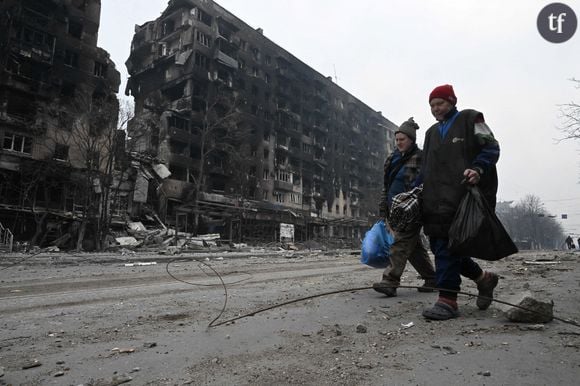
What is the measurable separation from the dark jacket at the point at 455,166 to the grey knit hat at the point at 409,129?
92cm

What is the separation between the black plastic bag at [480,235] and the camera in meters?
2.62

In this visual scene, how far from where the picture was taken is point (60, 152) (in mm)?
29844

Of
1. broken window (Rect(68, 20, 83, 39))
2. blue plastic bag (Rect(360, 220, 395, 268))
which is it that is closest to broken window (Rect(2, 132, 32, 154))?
broken window (Rect(68, 20, 83, 39))

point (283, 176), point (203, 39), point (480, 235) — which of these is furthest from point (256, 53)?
point (480, 235)

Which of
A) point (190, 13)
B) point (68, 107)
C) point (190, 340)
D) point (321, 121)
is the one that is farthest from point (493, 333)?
point (321, 121)

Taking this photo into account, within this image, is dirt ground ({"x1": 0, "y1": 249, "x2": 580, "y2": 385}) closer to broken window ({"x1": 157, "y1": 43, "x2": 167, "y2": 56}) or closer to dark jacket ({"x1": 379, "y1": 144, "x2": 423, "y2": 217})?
dark jacket ({"x1": 379, "y1": 144, "x2": 423, "y2": 217})

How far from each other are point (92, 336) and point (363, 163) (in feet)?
232

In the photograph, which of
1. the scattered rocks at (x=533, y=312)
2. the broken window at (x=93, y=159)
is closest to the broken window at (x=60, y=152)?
the broken window at (x=93, y=159)

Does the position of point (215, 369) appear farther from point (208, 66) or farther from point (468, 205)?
point (208, 66)

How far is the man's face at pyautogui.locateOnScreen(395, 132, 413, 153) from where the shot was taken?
4.10m

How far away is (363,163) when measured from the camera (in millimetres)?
71125

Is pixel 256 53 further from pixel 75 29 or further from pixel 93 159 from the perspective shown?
pixel 93 159

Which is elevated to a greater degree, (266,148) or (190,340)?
(266,148)

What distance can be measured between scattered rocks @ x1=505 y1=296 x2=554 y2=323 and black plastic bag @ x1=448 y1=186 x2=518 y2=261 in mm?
359
